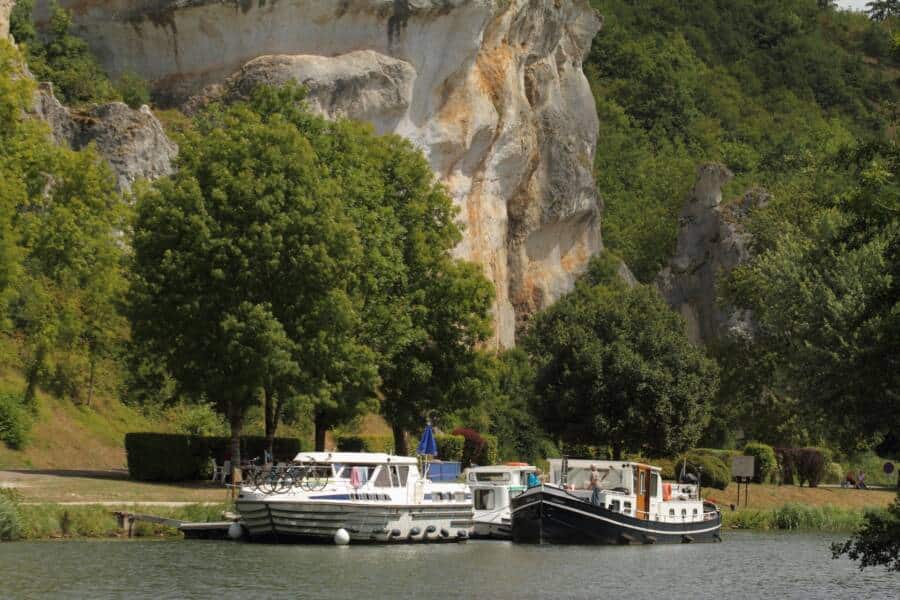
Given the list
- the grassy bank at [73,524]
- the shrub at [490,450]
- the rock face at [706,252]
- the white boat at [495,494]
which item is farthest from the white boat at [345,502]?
the rock face at [706,252]

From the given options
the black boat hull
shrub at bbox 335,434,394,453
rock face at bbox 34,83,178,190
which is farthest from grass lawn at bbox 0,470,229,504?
rock face at bbox 34,83,178,190

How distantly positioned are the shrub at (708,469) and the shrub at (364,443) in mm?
11231

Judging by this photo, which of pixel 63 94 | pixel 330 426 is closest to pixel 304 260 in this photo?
pixel 330 426

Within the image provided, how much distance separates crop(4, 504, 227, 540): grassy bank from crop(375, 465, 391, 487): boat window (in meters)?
5.16

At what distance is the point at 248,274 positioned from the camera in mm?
42500

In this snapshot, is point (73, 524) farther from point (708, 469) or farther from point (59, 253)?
point (708, 469)

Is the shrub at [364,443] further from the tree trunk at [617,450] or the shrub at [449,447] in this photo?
the tree trunk at [617,450]

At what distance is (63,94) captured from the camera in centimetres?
6438

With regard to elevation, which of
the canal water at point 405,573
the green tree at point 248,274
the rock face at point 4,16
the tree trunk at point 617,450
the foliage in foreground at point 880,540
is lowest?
the canal water at point 405,573

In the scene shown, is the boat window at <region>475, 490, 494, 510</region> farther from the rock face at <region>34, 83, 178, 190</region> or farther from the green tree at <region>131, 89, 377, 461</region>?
the rock face at <region>34, 83, 178, 190</region>

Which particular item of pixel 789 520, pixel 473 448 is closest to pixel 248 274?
pixel 473 448

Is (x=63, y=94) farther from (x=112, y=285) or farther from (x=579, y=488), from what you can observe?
(x=579, y=488)

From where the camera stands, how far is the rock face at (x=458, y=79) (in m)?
67.6

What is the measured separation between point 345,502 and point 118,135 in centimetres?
2755
